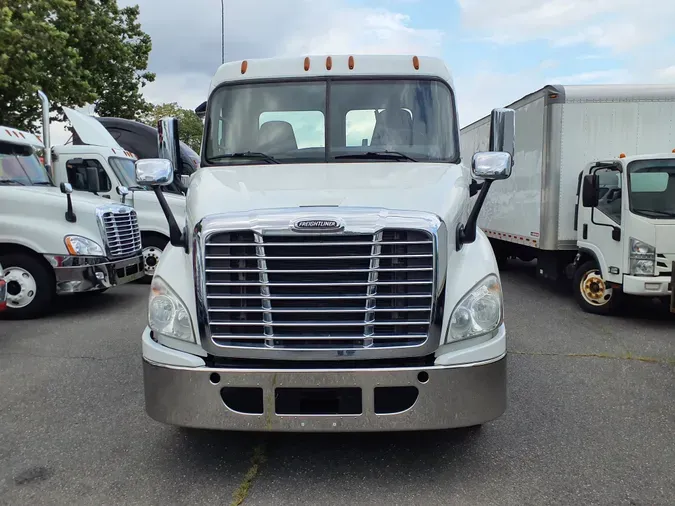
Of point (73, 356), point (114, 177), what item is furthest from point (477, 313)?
point (114, 177)

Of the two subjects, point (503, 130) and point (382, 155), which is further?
point (382, 155)

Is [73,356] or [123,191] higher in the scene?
[123,191]

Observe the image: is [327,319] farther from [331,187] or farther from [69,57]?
[69,57]

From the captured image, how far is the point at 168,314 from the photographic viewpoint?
3543mm

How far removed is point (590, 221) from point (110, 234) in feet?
21.6

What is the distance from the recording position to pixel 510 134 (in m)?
4.34

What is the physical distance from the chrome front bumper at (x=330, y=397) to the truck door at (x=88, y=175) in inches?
308

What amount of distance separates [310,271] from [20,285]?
6221 mm

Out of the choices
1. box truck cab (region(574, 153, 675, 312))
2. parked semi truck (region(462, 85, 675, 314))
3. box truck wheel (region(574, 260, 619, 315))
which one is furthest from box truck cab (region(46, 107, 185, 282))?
box truck cab (region(574, 153, 675, 312))

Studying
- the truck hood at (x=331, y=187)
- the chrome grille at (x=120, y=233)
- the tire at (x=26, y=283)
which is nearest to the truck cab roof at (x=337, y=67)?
the truck hood at (x=331, y=187)

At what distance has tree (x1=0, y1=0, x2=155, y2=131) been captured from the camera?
53.2ft

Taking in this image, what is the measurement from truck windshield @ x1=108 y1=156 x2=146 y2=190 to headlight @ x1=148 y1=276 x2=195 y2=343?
833cm

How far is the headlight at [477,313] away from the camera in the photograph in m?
3.42

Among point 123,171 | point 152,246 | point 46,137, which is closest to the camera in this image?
point 46,137
